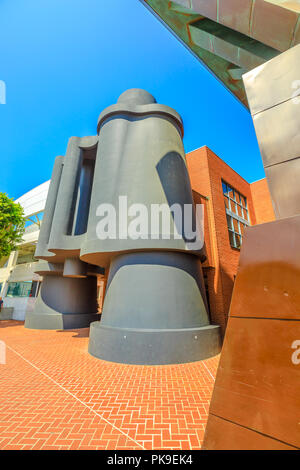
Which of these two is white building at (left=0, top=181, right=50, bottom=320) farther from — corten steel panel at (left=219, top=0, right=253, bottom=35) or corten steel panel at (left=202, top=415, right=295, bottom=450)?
corten steel panel at (left=219, top=0, right=253, bottom=35)

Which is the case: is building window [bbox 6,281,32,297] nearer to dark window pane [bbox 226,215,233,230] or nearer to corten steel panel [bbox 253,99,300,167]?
dark window pane [bbox 226,215,233,230]

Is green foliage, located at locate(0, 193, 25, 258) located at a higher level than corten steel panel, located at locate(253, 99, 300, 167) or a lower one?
higher

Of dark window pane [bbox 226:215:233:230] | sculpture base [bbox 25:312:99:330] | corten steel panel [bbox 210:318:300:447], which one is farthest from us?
dark window pane [bbox 226:215:233:230]

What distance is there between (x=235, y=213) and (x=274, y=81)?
47.4ft

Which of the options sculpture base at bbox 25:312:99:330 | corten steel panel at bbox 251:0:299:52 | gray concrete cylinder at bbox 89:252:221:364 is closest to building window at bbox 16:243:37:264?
sculpture base at bbox 25:312:99:330

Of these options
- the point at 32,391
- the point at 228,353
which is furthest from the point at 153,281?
the point at 228,353

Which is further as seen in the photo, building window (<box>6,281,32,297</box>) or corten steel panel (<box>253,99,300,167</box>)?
building window (<box>6,281,32,297</box>)

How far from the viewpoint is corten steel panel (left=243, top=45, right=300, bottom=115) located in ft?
10.3

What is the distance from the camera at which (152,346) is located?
7.05 metres

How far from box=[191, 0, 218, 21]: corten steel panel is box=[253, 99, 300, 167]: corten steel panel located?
4.59m

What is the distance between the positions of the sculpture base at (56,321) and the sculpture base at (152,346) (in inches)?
272

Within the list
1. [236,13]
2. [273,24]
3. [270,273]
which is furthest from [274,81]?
[236,13]

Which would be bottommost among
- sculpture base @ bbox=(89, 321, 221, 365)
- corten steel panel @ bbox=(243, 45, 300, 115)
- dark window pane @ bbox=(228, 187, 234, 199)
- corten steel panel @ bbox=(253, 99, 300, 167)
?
sculpture base @ bbox=(89, 321, 221, 365)

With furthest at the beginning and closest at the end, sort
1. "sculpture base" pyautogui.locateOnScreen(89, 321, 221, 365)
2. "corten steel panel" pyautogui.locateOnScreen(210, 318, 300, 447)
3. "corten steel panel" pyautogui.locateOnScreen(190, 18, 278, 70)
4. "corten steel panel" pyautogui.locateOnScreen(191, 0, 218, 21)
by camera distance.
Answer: "sculpture base" pyautogui.locateOnScreen(89, 321, 221, 365), "corten steel panel" pyautogui.locateOnScreen(190, 18, 278, 70), "corten steel panel" pyautogui.locateOnScreen(191, 0, 218, 21), "corten steel panel" pyautogui.locateOnScreen(210, 318, 300, 447)
